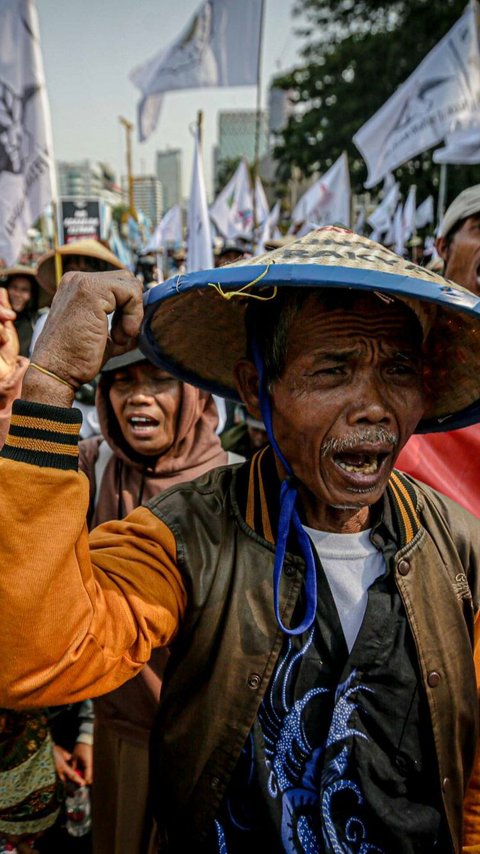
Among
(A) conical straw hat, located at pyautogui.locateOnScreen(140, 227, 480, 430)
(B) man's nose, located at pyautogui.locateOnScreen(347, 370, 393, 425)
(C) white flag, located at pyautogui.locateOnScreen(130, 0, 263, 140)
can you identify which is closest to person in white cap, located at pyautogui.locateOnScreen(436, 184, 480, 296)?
(A) conical straw hat, located at pyautogui.locateOnScreen(140, 227, 480, 430)

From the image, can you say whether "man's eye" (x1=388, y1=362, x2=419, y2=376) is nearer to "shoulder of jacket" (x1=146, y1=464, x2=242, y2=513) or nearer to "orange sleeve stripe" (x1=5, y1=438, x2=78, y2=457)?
"shoulder of jacket" (x1=146, y1=464, x2=242, y2=513)

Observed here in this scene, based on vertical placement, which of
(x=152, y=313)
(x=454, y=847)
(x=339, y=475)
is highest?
(x=152, y=313)

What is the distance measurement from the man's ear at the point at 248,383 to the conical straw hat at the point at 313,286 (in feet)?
0.40

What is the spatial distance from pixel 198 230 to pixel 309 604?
192 inches

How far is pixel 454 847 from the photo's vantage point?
1.34 meters

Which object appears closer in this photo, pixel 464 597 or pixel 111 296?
pixel 111 296

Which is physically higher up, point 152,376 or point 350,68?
point 350,68

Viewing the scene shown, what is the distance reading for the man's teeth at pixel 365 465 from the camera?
4.17ft

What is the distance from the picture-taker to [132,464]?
2555mm

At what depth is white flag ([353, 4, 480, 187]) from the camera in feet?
19.6

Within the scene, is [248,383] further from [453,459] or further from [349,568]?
[453,459]

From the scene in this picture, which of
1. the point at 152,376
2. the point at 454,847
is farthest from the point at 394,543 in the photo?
the point at 152,376

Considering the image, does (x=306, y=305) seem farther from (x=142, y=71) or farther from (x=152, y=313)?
(x=142, y=71)

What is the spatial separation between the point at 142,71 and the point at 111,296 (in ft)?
21.6
